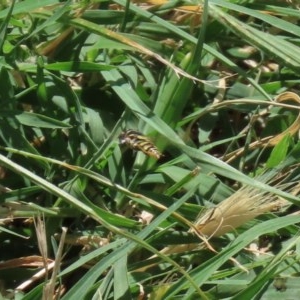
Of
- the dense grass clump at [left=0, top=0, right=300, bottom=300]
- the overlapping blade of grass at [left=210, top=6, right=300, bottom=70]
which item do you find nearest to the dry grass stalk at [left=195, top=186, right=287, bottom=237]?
the dense grass clump at [left=0, top=0, right=300, bottom=300]

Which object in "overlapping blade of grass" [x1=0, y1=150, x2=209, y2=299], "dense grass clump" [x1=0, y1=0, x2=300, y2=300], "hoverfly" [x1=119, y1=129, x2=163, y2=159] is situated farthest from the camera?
"hoverfly" [x1=119, y1=129, x2=163, y2=159]

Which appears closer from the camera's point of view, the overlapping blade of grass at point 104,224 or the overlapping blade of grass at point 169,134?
the overlapping blade of grass at point 104,224

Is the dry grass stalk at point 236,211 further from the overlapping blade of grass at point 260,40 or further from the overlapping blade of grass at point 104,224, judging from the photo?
the overlapping blade of grass at point 260,40

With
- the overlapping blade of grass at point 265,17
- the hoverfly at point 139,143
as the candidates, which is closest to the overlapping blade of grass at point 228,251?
the hoverfly at point 139,143

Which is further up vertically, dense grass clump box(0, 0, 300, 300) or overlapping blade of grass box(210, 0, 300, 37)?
overlapping blade of grass box(210, 0, 300, 37)

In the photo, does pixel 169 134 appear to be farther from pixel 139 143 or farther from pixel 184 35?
pixel 184 35

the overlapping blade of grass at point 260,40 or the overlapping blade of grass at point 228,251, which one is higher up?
the overlapping blade of grass at point 260,40

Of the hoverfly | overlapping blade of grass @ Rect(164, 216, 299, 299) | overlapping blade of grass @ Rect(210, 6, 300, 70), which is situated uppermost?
overlapping blade of grass @ Rect(210, 6, 300, 70)

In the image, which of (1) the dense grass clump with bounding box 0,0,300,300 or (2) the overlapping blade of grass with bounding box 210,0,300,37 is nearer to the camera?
(1) the dense grass clump with bounding box 0,0,300,300

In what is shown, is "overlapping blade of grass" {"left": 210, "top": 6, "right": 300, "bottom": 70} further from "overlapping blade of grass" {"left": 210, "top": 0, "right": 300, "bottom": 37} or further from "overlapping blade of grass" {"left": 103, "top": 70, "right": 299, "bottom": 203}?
"overlapping blade of grass" {"left": 103, "top": 70, "right": 299, "bottom": 203}

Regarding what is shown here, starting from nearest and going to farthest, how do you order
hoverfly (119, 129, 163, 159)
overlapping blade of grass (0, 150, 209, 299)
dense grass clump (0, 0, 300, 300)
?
overlapping blade of grass (0, 150, 209, 299) → dense grass clump (0, 0, 300, 300) → hoverfly (119, 129, 163, 159)
